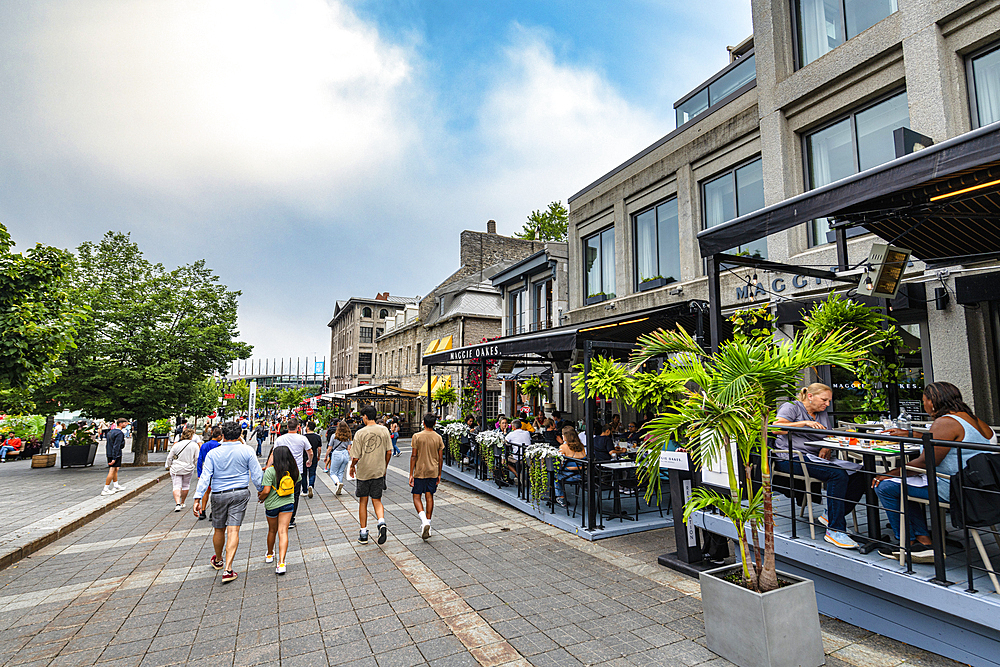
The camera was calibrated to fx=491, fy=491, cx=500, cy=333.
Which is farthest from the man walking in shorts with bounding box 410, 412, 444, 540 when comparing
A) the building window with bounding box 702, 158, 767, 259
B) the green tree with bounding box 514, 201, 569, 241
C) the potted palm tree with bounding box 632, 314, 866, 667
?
the green tree with bounding box 514, 201, 569, 241

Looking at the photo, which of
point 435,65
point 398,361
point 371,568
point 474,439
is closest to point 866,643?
point 371,568

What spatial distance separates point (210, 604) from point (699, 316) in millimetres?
6658

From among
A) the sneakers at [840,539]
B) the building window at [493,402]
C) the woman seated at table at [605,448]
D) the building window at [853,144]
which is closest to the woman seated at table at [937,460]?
the sneakers at [840,539]

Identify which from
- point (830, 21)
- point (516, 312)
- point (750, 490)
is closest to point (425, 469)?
point (750, 490)

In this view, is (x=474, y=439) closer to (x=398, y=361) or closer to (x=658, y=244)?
(x=658, y=244)

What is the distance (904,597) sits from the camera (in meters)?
3.58

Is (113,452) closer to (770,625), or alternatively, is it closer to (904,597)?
(770,625)

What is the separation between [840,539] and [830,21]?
9.68 meters

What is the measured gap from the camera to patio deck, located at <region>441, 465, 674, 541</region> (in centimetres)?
713

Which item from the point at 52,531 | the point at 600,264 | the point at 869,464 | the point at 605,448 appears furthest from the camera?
the point at 600,264

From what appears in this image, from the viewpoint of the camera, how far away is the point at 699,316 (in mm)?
6805

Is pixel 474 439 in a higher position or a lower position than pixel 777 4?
lower

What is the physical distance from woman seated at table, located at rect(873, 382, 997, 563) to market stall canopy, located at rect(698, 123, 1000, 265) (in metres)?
1.60

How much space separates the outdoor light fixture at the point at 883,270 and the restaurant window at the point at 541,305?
1265cm
